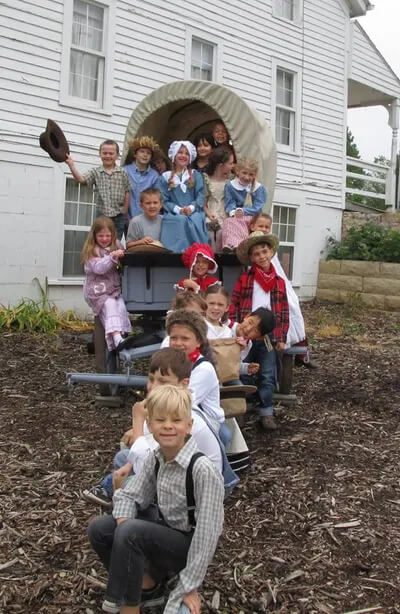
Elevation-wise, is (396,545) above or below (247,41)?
below

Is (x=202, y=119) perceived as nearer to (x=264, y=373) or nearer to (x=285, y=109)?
(x=264, y=373)

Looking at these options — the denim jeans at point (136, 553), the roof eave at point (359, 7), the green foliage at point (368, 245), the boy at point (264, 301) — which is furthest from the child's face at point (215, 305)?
the roof eave at point (359, 7)

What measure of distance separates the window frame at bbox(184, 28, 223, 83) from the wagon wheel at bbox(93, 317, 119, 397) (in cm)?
806

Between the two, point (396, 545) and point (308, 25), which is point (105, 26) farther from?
point (396, 545)

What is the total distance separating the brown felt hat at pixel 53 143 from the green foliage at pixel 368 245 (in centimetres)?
903

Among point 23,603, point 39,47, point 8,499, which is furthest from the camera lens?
point 39,47

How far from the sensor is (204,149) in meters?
6.79

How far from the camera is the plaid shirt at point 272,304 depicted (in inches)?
196

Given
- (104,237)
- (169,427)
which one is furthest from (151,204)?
(169,427)

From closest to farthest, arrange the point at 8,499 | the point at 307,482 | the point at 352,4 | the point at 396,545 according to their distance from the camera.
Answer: the point at 396,545
the point at 8,499
the point at 307,482
the point at 352,4

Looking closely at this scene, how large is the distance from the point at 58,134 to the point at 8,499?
4.29 metres

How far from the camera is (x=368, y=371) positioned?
7324mm

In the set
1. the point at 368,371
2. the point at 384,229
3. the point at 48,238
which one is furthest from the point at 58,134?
the point at 384,229

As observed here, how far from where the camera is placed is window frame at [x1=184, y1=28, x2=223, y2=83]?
1231 cm
